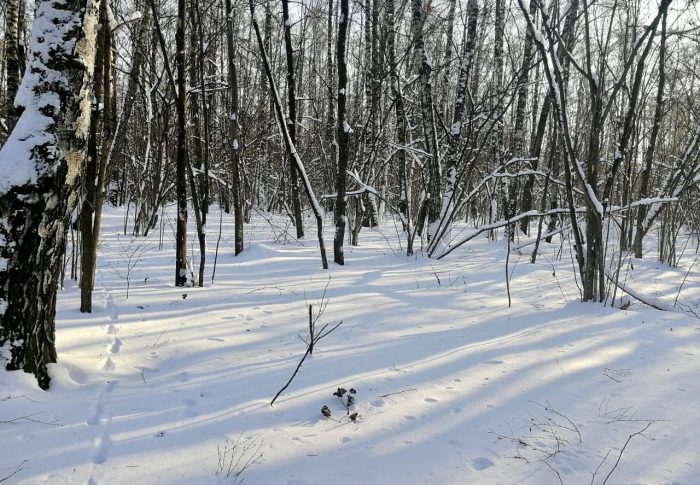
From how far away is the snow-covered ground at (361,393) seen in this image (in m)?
1.91

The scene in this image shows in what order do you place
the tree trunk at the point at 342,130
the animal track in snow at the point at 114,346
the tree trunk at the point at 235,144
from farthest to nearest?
1. the tree trunk at the point at 235,144
2. the tree trunk at the point at 342,130
3. the animal track in snow at the point at 114,346

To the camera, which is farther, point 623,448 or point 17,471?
point 623,448

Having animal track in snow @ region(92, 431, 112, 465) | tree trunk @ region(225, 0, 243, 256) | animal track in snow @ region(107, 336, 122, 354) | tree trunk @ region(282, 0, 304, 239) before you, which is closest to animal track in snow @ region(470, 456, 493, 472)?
animal track in snow @ region(92, 431, 112, 465)

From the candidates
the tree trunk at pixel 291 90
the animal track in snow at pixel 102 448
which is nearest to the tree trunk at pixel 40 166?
the animal track in snow at pixel 102 448

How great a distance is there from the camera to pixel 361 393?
2551 millimetres

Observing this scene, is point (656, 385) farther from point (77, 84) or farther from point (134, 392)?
point (77, 84)

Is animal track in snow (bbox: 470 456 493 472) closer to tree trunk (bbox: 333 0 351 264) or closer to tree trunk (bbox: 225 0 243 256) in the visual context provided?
tree trunk (bbox: 333 0 351 264)

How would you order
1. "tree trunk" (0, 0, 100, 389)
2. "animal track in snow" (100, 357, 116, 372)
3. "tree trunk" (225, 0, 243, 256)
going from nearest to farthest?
1. "tree trunk" (0, 0, 100, 389)
2. "animal track in snow" (100, 357, 116, 372)
3. "tree trunk" (225, 0, 243, 256)

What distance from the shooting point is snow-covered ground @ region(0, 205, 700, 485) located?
191 cm

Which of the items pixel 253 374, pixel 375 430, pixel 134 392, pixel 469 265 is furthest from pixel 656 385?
pixel 469 265

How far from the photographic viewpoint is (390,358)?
3.04 meters

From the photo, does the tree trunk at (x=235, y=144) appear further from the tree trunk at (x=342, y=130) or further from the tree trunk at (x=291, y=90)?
the tree trunk at (x=342, y=130)

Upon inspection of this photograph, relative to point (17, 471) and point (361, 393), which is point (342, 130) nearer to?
point (361, 393)

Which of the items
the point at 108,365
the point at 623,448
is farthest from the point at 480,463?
the point at 108,365
